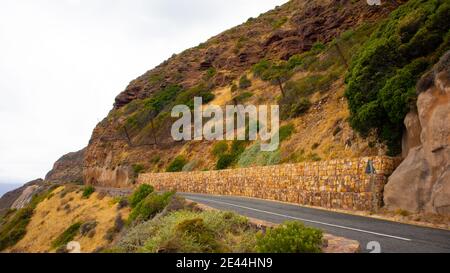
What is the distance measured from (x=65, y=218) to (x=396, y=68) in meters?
33.5

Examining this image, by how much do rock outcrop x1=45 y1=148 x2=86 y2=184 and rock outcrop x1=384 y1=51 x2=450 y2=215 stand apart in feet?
296

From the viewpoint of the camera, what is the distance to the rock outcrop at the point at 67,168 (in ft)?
326

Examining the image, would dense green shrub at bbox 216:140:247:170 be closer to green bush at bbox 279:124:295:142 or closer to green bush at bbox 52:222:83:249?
green bush at bbox 279:124:295:142

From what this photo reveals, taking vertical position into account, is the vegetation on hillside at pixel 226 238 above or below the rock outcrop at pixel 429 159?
below

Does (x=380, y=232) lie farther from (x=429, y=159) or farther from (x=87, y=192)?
(x=87, y=192)

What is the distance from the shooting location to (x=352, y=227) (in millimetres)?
12625

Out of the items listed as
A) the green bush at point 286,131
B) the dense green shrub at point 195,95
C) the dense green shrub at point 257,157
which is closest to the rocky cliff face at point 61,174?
the dense green shrub at point 195,95

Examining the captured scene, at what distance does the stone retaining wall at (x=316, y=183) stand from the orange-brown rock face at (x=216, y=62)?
1504 centimetres

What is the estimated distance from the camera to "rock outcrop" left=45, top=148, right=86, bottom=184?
326 ft

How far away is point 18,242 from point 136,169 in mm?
16756

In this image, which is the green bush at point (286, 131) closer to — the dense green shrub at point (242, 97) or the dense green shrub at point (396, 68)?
the dense green shrub at point (396, 68)

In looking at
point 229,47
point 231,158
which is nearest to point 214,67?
point 229,47

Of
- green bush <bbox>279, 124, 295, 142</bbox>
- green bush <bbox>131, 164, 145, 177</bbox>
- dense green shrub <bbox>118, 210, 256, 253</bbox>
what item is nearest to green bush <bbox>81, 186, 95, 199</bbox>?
green bush <bbox>131, 164, 145, 177</bbox>

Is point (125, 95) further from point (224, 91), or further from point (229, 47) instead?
point (224, 91)
